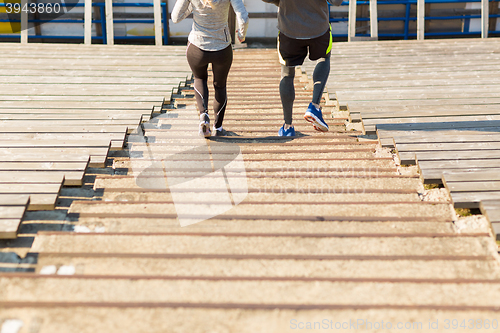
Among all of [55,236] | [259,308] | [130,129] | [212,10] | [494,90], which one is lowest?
[259,308]

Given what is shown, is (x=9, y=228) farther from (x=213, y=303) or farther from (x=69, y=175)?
(x=213, y=303)

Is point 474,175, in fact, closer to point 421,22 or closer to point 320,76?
point 320,76

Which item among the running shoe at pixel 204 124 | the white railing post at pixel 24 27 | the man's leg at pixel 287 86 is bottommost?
the running shoe at pixel 204 124

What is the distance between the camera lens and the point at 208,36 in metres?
3.61

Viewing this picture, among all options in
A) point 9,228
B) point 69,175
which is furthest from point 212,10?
point 9,228

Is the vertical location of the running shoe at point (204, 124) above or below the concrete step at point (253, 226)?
above

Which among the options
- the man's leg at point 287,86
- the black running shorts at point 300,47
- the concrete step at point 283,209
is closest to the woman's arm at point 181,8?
the black running shorts at point 300,47

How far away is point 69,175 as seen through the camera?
300cm

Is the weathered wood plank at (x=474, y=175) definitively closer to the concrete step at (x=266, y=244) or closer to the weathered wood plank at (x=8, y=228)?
the concrete step at (x=266, y=244)

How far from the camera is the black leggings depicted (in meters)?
3.69

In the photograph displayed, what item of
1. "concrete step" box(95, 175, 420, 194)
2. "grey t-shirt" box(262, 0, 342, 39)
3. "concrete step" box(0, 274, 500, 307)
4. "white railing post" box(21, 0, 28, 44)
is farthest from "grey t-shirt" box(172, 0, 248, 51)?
"white railing post" box(21, 0, 28, 44)

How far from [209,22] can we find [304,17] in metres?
0.79

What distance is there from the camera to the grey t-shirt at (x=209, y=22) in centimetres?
349

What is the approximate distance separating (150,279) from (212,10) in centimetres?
232
